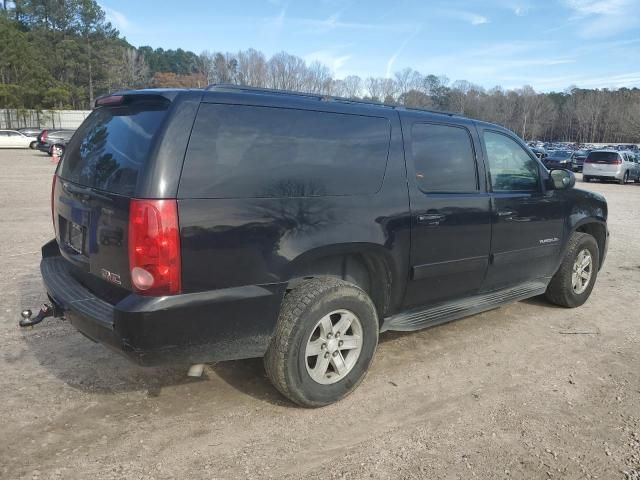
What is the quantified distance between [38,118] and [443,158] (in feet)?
213

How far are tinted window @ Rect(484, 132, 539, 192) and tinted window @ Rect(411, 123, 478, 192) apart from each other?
0.96ft

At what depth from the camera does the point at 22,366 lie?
151 inches

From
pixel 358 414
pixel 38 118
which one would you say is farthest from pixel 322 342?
pixel 38 118

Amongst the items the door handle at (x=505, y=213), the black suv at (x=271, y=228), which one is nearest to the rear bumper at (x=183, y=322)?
the black suv at (x=271, y=228)

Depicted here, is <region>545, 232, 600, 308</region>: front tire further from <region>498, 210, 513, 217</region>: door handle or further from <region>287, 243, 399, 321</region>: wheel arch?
<region>287, 243, 399, 321</region>: wheel arch

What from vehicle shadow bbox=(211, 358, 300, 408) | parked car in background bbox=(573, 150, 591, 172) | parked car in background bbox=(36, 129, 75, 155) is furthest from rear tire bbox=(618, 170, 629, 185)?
parked car in background bbox=(36, 129, 75, 155)

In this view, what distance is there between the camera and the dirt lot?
283cm

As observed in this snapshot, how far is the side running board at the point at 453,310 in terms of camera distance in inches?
153

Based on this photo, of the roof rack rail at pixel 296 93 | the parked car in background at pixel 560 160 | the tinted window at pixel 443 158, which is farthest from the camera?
the parked car in background at pixel 560 160

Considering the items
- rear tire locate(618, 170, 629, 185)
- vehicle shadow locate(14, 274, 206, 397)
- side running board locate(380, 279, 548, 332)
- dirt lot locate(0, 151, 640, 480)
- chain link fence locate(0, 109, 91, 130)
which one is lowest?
dirt lot locate(0, 151, 640, 480)

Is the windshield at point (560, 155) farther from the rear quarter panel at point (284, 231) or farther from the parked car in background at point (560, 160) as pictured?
the rear quarter panel at point (284, 231)

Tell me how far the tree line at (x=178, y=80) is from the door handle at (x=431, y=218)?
96.6 feet

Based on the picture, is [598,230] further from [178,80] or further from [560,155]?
[178,80]

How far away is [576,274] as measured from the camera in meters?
5.55
